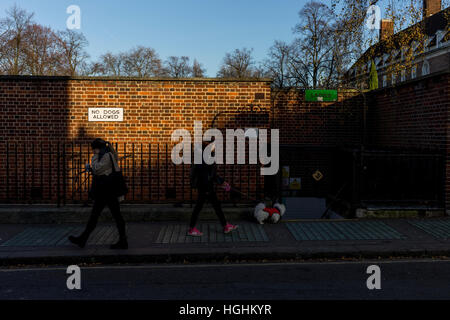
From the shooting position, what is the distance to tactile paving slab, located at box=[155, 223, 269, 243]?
700 centimetres

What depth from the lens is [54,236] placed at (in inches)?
287

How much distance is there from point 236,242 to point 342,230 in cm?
217

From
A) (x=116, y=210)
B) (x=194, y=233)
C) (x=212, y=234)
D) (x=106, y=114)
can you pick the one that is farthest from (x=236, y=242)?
(x=106, y=114)

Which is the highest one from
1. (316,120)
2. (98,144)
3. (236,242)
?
(316,120)

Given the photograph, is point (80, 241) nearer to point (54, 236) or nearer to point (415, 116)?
point (54, 236)

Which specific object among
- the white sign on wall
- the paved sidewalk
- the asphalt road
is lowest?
the asphalt road

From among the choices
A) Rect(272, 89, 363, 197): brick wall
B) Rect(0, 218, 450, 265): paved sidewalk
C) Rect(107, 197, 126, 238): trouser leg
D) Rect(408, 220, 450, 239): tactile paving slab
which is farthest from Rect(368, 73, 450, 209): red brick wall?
Rect(107, 197, 126, 238): trouser leg

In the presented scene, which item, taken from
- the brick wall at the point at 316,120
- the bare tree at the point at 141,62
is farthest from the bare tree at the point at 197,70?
the brick wall at the point at 316,120

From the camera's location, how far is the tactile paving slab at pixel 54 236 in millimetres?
6789

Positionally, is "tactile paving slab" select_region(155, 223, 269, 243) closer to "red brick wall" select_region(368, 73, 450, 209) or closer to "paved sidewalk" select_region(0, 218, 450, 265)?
"paved sidewalk" select_region(0, 218, 450, 265)

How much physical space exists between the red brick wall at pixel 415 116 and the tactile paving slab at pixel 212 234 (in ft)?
14.5

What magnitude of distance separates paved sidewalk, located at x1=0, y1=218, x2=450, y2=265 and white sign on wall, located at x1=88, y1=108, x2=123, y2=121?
8.35 feet

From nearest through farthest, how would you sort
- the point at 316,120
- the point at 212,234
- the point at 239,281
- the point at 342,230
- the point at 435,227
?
the point at 239,281, the point at 212,234, the point at 342,230, the point at 435,227, the point at 316,120

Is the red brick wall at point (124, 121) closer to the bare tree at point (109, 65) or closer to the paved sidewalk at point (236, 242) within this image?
the paved sidewalk at point (236, 242)
